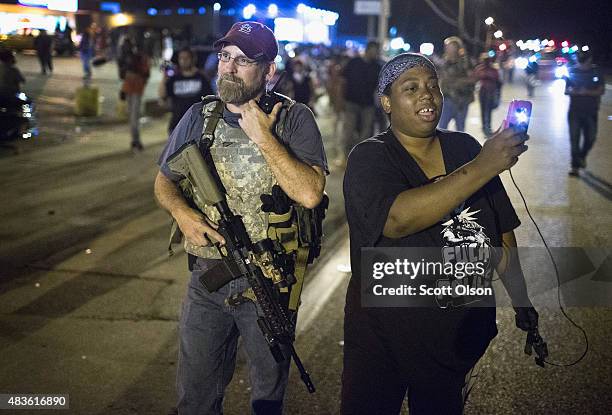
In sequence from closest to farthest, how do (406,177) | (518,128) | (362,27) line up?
(518,128) → (406,177) → (362,27)

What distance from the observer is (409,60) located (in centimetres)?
255

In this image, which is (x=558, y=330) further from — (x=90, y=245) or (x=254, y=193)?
(x=90, y=245)

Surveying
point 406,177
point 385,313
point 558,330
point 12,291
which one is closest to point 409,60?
point 406,177

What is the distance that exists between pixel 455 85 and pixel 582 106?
188 centimetres

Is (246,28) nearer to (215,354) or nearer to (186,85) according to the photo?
(215,354)

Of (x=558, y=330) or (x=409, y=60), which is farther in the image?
(x=558, y=330)

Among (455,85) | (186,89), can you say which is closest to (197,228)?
(186,89)

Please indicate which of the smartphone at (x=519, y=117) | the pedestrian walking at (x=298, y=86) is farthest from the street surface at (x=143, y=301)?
the pedestrian walking at (x=298, y=86)

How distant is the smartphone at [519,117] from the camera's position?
2141 millimetres

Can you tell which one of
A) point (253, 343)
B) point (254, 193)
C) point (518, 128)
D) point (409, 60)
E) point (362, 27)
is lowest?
point (253, 343)

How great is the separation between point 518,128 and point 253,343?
144 centimetres

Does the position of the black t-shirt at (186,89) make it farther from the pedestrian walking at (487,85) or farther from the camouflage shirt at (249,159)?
the camouflage shirt at (249,159)

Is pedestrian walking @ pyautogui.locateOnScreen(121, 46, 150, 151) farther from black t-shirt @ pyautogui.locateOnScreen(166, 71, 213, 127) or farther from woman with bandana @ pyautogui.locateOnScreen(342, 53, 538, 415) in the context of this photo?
woman with bandana @ pyautogui.locateOnScreen(342, 53, 538, 415)

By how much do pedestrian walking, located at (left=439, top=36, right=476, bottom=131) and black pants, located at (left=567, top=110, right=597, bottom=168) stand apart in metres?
1.55
